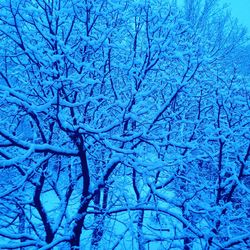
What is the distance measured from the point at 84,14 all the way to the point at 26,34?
99cm

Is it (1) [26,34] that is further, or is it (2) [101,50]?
(2) [101,50]

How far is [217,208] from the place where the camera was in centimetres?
407

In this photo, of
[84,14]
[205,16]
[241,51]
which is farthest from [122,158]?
[241,51]

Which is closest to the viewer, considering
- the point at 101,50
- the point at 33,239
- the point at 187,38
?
the point at 33,239

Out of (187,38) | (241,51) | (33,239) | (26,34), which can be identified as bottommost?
(33,239)

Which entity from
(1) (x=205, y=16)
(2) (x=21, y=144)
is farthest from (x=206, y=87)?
(1) (x=205, y=16)

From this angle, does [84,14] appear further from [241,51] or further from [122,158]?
[241,51]

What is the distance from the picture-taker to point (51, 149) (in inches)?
150

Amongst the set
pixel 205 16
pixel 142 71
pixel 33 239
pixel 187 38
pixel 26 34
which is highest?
pixel 205 16

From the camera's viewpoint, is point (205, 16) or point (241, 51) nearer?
point (205, 16)

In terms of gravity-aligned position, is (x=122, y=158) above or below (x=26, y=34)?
below

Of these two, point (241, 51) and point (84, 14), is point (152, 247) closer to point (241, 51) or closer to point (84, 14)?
point (84, 14)

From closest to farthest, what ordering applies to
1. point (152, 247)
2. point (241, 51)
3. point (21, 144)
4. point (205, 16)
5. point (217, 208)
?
point (21, 144)
point (217, 208)
point (152, 247)
point (205, 16)
point (241, 51)

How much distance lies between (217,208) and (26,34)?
3977mm
